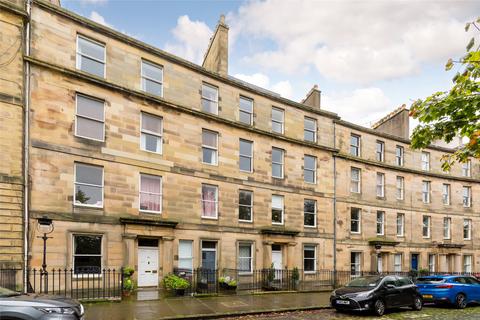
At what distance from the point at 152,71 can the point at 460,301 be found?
687 inches

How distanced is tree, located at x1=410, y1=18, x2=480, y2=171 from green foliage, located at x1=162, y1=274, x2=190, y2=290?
40.8 ft

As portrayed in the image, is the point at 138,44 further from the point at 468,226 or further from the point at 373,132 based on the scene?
the point at 468,226

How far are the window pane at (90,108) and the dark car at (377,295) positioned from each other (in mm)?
12430

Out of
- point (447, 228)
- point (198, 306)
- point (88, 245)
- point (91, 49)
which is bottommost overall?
point (198, 306)

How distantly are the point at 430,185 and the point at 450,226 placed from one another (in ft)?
13.5

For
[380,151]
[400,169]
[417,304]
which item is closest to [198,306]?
[417,304]

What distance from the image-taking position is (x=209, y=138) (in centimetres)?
2234

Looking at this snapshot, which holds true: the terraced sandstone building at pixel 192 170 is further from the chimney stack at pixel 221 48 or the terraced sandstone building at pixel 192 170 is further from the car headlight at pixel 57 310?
the car headlight at pixel 57 310

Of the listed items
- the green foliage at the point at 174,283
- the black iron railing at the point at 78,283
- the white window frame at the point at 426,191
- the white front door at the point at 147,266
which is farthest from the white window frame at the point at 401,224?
the black iron railing at the point at 78,283

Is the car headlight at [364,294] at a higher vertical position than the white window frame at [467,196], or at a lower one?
lower

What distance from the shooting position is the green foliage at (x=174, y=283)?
17.8 metres

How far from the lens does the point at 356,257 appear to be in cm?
2869

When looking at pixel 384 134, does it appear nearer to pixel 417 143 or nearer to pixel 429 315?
pixel 429 315

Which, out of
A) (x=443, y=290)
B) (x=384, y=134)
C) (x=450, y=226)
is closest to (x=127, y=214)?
(x=443, y=290)
